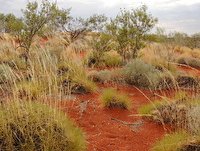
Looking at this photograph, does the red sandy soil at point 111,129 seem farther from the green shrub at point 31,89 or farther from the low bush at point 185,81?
the low bush at point 185,81

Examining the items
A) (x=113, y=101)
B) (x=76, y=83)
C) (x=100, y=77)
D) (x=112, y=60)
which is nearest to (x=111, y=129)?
(x=113, y=101)

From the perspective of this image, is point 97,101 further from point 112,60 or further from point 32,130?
point 112,60

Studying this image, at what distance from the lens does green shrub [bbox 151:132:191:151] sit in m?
5.69

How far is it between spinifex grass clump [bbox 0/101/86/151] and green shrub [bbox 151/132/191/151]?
1.17 meters

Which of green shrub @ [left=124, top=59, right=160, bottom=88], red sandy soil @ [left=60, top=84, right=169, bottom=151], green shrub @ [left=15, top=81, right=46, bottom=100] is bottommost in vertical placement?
red sandy soil @ [left=60, top=84, right=169, bottom=151]

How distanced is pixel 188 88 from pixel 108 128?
176 inches

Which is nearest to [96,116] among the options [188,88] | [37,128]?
[37,128]

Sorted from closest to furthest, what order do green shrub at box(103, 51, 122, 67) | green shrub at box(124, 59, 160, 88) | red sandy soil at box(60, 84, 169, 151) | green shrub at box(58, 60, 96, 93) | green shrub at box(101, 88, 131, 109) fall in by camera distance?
red sandy soil at box(60, 84, 169, 151)
green shrub at box(101, 88, 131, 109)
green shrub at box(58, 60, 96, 93)
green shrub at box(124, 59, 160, 88)
green shrub at box(103, 51, 122, 67)

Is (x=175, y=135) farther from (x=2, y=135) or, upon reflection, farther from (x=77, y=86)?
(x=77, y=86)

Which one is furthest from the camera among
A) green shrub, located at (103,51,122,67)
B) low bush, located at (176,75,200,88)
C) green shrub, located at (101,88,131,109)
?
green shrub, located at (103,51,122,67)

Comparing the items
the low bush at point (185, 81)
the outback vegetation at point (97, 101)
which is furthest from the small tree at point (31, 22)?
the low bush at point (185, 81)

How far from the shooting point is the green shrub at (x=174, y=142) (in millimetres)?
5688

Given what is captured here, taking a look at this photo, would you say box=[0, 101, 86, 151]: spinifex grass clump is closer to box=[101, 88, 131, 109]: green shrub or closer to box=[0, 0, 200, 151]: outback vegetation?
box=[0, 0, 200, 151]: outback vegetation

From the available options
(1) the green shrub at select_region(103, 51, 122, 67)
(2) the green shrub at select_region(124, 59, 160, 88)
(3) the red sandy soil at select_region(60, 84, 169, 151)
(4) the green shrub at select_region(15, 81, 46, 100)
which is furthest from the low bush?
(4) the green shrub at select_region(15, 81, 46, 100)
